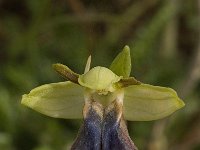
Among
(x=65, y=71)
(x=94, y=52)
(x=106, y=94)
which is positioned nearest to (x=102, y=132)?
(x=106, y=94)

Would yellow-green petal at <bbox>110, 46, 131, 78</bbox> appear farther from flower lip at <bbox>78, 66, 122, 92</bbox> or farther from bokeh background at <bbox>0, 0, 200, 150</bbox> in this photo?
bokeh background at <bbox>0, 0, 200, 150</bbox>

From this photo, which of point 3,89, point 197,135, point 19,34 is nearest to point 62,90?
point 3,89

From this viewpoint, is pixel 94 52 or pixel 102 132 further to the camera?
pixel 94 52

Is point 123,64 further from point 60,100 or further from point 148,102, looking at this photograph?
point 60,100

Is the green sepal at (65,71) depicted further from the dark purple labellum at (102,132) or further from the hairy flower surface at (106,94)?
the dark purple labellum at (102,132)

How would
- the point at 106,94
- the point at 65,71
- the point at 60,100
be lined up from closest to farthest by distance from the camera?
the point at 65,71, the point at 106,94, the point at 60,100

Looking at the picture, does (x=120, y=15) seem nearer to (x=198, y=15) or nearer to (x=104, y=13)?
(x=104, y=13)

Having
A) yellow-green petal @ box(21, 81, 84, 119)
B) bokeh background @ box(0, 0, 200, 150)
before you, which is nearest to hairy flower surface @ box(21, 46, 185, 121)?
yellow-green petal @ box(21, 81, 84, 119)

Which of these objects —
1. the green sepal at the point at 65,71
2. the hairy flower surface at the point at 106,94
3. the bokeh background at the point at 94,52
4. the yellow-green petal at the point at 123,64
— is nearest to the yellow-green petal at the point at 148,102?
the hairy flower surface at the point at 106,94
